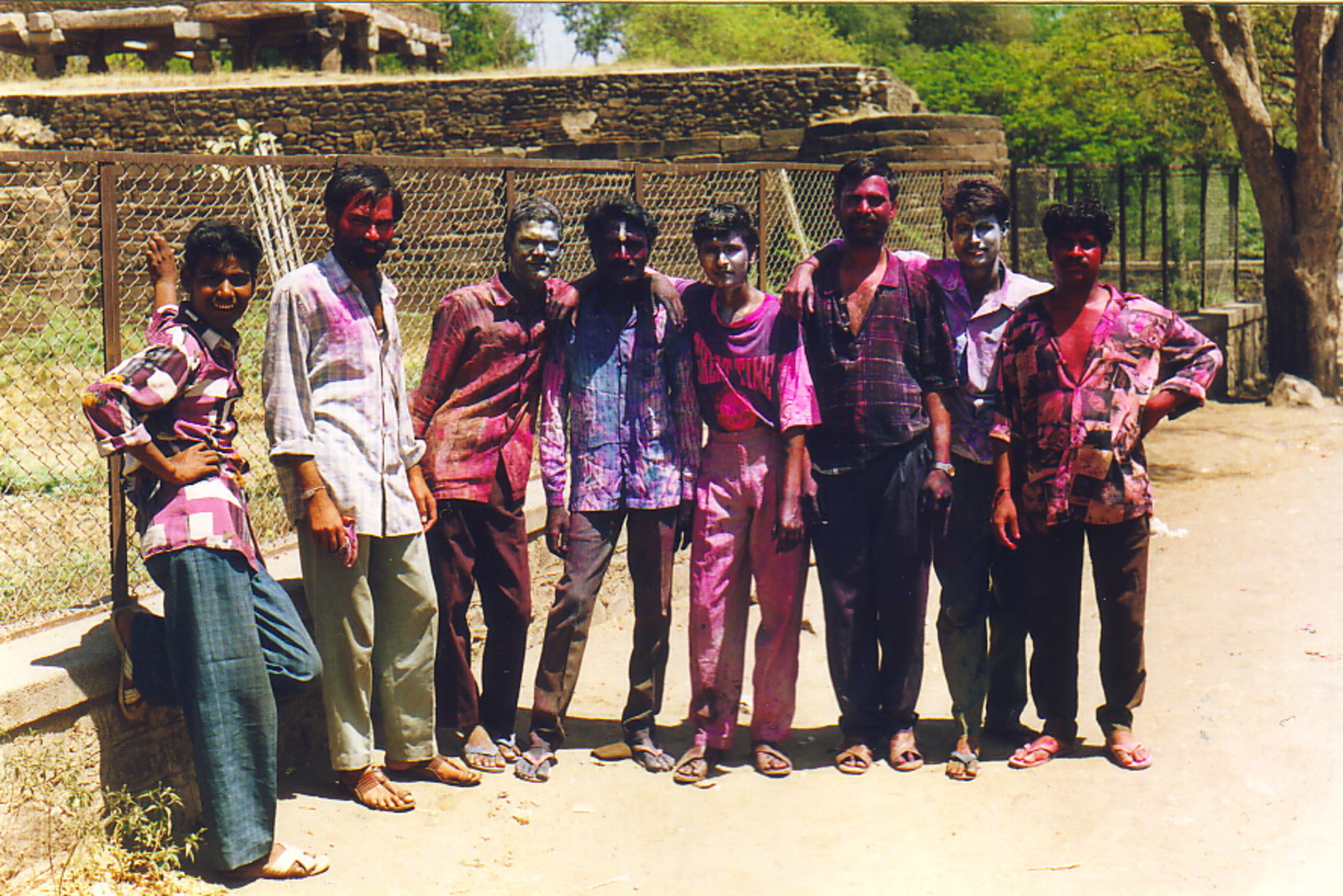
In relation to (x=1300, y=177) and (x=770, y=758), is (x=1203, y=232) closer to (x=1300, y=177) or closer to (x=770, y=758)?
(x=1300, y=177)

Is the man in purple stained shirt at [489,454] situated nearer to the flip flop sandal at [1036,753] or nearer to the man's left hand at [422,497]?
the man's left hand at [422,497]

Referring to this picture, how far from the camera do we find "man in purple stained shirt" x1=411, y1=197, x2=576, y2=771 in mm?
4281

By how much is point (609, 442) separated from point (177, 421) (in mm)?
1373

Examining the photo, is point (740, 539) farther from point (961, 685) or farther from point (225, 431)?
point (225, 431)

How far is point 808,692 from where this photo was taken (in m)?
5.24

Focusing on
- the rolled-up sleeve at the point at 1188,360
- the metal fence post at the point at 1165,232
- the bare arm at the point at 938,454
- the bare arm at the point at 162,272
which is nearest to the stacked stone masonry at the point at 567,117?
the metal fence post at the point at 1165,232

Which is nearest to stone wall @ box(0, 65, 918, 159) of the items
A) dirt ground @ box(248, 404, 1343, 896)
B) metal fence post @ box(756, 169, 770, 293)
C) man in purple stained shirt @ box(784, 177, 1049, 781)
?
metal fence post @ box(756, 169, 770, 293)

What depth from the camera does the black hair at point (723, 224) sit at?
416 cm

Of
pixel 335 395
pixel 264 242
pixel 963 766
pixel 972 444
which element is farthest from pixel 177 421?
pixel 264 242

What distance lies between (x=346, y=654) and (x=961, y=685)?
6.57 feet

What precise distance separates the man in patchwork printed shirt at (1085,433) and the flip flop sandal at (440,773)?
5.85ft

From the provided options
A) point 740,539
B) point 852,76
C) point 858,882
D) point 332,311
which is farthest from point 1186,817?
point 852,76

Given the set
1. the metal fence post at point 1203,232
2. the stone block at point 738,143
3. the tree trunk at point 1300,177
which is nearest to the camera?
the tree trunk at point 1300,177

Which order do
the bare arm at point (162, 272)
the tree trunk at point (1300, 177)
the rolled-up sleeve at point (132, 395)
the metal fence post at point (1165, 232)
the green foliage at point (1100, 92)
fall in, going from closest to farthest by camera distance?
1. the rolled-up sleeve at point (132, 395)
2. the bare arm at point (162, 272)
3. the tree trunk at point (1300, 177)
4. the metal fence post at point (1165, 232)
5. the green foliage at point (1100, 92)
